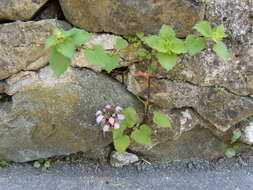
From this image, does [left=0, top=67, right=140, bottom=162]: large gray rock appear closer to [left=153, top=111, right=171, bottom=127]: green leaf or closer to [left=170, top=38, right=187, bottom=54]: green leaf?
[left=153, top=111, right=171, bottom=127]: green leaf

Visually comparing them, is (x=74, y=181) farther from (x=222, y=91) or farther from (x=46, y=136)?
→ (x=222, y=91)

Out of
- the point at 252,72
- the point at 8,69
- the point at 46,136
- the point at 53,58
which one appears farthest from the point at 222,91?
the point at 8,69

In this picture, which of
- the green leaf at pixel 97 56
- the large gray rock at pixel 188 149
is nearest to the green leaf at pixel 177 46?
the green leaf at pixel 97 56

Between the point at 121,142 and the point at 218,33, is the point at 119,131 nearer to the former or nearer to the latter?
the point at 121,142

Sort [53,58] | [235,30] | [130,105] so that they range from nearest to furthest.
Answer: [53,58] → [235,30] → [130,105]

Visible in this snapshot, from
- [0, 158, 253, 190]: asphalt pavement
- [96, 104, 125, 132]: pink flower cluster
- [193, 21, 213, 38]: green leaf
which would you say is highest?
[193, 21, 213, 38]: green leaf

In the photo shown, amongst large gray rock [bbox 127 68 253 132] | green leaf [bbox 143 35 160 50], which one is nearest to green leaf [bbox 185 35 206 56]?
green leaf [bbox 143 35 160 50]

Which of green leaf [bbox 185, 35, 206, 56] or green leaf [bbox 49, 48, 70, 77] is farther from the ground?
green leaf [bbox 185, 35, 206, 56]
